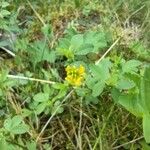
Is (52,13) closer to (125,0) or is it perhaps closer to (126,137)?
(125,0)

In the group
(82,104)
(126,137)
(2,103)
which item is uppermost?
(2,103)

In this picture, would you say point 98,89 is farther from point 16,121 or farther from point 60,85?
point 16,121

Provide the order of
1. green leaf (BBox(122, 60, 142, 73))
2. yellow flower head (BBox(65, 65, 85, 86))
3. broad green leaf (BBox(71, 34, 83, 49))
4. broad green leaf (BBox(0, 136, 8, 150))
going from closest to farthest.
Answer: broad green leaf (BBox(0, 136, 8, 150)) → yellow flower head (BBox(65, 65, 85, 86)) → green leaf (BBox(122, 60, 142, 73)) → broad green leaf (BBox(71, 34, 83, 49))

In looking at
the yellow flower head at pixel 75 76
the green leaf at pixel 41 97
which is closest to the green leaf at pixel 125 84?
the yellow flower head at pixel 75 76

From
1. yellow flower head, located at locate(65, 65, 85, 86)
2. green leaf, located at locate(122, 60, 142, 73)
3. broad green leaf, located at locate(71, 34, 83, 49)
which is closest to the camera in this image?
yellow flower head, located at locate(65, 65, 85, 86)

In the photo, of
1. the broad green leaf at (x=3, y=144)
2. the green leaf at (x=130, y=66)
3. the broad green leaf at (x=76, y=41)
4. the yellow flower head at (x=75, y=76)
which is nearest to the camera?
the broad green leaf at (x=3, y=144)

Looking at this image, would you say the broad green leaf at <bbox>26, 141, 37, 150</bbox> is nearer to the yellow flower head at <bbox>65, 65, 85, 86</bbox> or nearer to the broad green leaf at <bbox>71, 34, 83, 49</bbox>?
the yellow flower head at <bbox>65, 65, 85, 86</bbox>

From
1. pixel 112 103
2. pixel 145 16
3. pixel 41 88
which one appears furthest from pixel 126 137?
pixel 145 16

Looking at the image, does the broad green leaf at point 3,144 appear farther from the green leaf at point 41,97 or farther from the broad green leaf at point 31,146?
the green leaf at point 41,97

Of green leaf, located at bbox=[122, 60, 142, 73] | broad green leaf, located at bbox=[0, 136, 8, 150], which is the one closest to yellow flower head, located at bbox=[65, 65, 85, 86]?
green leaf, located at bbox=[122, 60, 142, 73]
